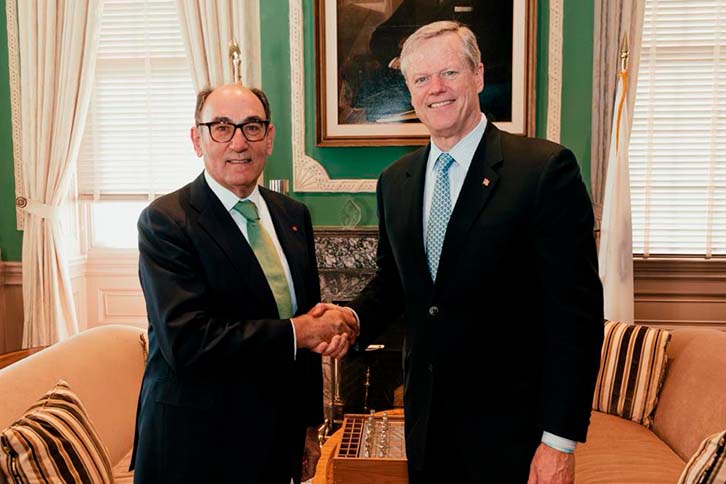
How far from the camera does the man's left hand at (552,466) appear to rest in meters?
1.41

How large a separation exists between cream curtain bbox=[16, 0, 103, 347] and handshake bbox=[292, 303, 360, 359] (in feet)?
8.84

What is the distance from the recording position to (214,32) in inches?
145

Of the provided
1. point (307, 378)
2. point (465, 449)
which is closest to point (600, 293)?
point (465, 449)

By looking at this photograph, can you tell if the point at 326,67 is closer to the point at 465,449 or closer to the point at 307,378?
the point at 307,378


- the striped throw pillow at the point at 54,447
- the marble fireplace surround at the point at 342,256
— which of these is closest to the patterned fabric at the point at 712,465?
the striped throw pillow at the point at 54,447

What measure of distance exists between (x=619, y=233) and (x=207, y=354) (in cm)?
257

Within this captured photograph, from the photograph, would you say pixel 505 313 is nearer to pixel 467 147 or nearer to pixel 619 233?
pixel 467 147

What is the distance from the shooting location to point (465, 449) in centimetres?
150

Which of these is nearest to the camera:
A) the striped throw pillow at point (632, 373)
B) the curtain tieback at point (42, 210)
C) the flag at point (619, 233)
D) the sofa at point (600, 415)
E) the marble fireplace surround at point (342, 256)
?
the sofa at point (600, 415)

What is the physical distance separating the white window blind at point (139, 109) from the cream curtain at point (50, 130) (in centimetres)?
19

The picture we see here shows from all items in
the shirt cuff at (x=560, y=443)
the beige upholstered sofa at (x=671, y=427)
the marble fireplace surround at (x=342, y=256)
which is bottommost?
the beige upholstered sofa at (x=671, y=427)

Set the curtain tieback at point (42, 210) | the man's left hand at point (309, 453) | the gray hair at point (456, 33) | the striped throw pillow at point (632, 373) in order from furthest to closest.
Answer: the curtain tieback at point (42, 210) → the striped throw pillow at point (632, 373) → the man's left hand at point (309, 453) → the gray hair at point (456, 33)

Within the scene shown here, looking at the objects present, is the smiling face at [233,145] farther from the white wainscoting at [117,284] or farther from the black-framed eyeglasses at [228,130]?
the white wainscoting at [117,284]

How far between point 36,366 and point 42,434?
64 centimetres
